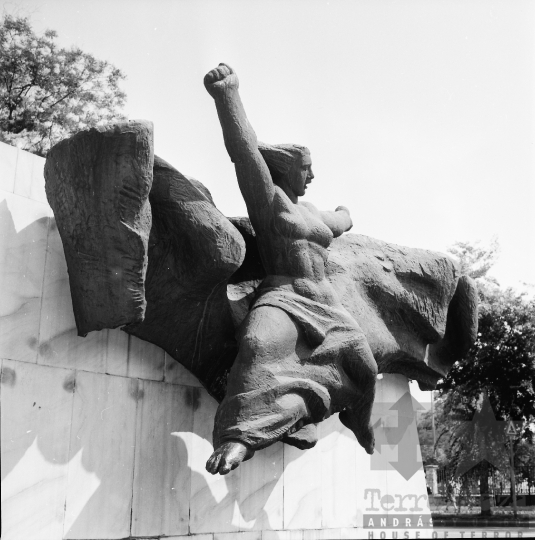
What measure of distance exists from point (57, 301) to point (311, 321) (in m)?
1.63

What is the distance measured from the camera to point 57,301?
182 inches

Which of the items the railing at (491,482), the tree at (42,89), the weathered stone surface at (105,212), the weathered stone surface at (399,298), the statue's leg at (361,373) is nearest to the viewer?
the weathered stone surface at (105,212)

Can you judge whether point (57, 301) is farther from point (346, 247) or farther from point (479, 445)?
point (479, 445)

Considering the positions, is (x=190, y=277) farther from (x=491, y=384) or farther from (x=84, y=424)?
(x=491, y=384)

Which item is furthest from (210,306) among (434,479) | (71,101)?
(434,479)

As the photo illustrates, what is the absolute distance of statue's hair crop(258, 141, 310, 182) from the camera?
517 centimetres

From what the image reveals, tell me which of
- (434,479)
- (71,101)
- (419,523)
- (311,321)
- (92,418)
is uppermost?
(71,101)

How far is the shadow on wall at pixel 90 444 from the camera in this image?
419 centimetres

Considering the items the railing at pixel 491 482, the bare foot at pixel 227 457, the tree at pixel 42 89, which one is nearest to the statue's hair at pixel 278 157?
the bare foot at pixel 227 457

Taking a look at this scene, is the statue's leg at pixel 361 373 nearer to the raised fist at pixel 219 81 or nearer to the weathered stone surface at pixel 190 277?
the weathered stone surface at pixel 190 277

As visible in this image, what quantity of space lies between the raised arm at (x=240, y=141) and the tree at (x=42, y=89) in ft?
33.2

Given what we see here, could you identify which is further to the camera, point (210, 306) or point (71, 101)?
point (71, 101)

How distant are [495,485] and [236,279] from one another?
19113 millimetres

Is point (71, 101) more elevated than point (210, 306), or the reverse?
point (71, 101)
